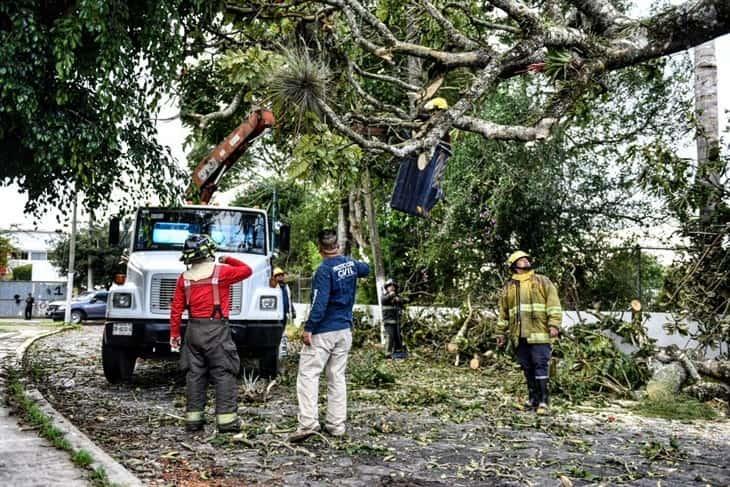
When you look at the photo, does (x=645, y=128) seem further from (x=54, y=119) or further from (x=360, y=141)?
(x=54, y=119)

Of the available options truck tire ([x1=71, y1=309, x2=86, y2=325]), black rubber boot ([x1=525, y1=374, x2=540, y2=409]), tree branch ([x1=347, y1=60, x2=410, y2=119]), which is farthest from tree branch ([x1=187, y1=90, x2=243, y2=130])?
truck tire ([x1=71, y1=309, x2=86, y2=325])

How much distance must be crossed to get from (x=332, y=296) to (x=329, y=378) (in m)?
0.80

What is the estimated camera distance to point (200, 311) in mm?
7164

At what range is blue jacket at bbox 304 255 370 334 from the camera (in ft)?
22.5

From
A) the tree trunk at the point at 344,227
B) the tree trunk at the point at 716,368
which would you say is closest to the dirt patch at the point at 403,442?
the tree trunk at the point at 716,368

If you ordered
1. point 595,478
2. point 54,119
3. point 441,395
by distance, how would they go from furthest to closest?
point 441,395 → point 54,119 → point 595,478

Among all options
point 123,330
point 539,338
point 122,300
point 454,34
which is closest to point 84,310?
point 122,300

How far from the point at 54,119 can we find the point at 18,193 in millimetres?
2779

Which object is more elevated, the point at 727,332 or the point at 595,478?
the point at 727,332

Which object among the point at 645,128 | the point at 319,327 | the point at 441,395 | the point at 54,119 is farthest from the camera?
the point at 645,128

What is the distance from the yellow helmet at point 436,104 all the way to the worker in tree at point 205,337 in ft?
Result: 8.42

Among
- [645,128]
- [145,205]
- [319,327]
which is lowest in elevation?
[319,327]

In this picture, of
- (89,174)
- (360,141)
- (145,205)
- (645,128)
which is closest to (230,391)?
(360,141)

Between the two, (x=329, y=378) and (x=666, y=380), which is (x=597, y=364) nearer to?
(x=666, y=380)
